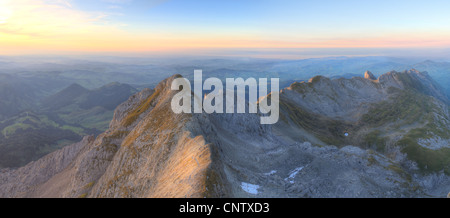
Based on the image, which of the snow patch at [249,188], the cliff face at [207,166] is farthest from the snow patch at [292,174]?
the snow patch at [249,188]

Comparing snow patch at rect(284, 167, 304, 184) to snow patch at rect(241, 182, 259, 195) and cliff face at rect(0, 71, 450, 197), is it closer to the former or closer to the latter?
cliff face at rect(0, 71, 450, 197)

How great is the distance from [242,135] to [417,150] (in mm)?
83436

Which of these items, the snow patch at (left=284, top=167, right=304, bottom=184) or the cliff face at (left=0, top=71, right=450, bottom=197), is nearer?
the cliff face at (left=0, top=71, right=450, bottom=197)

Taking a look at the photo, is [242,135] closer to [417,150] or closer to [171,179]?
[171,179]

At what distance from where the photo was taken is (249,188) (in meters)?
38.5

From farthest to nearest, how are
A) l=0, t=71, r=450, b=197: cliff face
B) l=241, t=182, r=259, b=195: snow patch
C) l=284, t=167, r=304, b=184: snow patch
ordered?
l=284, t=167, r=304, b=184: snow patch → l=0, t=71, r=450, b=197: cliff face → l=241, t=182, r=259, b=195: snow patch

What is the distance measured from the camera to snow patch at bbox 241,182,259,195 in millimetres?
37516

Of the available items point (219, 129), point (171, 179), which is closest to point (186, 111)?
point (219, 129)

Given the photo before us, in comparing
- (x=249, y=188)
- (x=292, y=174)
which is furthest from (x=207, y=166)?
(x=292, y=174)

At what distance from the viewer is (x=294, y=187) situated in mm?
43375

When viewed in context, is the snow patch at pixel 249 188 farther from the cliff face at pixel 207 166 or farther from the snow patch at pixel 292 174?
the snow patch at pixel 292 174

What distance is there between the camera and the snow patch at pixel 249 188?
37.5 meters

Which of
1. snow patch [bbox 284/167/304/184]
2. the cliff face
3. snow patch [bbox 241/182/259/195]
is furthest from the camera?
snow patch [bbox 284/167/304/184]

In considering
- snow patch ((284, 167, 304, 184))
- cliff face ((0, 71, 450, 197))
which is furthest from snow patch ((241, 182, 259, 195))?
snow patch ((284, 167, 304, 184))
